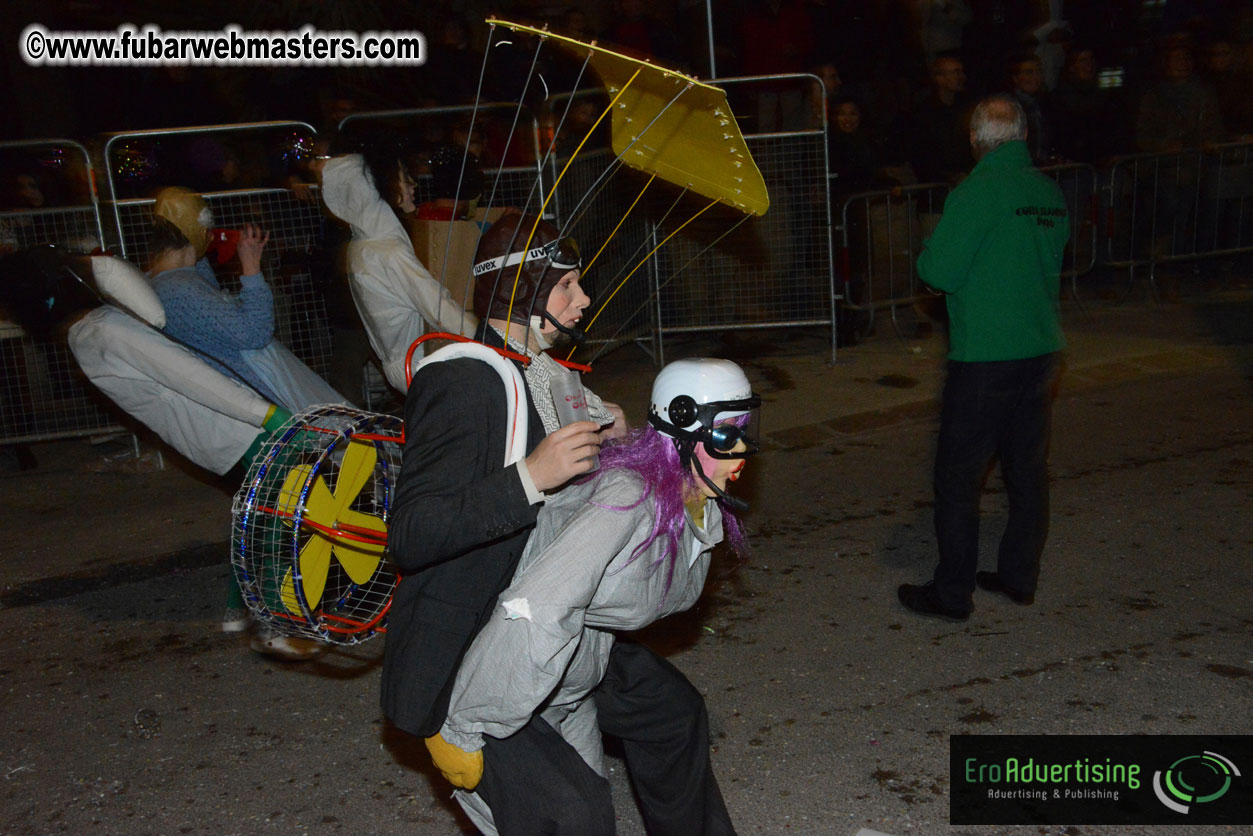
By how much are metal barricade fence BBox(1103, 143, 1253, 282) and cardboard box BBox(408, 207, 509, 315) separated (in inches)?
288

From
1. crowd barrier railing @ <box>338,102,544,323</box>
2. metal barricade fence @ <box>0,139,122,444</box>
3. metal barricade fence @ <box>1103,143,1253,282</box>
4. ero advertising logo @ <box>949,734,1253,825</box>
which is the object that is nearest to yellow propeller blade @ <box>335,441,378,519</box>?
ero advertising logo @ <box>949,734,1253,825</box>

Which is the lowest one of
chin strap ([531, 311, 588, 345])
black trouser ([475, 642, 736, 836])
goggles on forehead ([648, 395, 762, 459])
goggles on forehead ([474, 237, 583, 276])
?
black trouser ([475, 642, 736, 836])

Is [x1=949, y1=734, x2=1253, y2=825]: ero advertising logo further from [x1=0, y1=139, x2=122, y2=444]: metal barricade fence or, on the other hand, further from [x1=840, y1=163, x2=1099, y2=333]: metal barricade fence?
[x1=0, y1=139, x2=122, y2=444]: metal barricade fence

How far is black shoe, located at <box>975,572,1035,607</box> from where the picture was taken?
16.3 ft

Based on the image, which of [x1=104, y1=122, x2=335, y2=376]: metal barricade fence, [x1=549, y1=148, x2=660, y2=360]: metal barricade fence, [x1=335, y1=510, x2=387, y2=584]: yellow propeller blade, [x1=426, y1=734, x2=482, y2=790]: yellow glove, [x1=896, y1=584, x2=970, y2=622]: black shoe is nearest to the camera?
[x1=426, y1=734, x2=482, y2=790]: yellow glove

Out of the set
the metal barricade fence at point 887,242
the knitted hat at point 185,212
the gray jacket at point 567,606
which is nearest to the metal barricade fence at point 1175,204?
the metal barricade fence at point 887,242

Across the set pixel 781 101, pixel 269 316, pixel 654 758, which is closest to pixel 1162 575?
pixel 654 758

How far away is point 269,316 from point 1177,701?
382 centimetres

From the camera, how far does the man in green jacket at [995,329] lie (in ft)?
14.7

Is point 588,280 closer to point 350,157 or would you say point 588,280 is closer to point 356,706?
point 350,157

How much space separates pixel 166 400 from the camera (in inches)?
186

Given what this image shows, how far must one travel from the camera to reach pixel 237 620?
204 inches

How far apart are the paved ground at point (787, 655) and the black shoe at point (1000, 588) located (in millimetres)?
70

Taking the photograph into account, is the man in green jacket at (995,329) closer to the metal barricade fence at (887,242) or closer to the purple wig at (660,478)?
the purple wig at (660,478)
